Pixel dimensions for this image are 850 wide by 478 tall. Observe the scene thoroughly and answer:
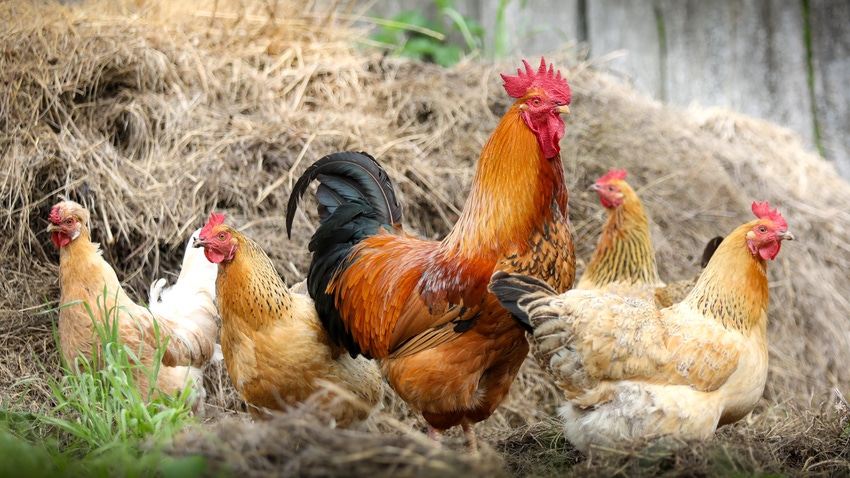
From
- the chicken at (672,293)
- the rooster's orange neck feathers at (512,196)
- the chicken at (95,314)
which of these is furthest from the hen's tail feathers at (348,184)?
the chicken at (672,293)

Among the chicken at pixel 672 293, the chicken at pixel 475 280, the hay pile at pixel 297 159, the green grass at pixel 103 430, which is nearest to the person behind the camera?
the green grass at pixel 103 430

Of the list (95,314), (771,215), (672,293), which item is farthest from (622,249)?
(95,314)

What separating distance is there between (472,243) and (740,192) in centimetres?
343

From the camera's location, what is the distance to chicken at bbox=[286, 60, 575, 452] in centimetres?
341

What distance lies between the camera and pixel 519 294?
3127mm

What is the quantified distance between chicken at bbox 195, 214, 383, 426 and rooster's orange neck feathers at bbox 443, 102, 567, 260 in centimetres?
93

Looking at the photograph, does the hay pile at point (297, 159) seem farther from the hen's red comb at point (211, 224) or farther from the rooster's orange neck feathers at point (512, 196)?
the rooster's orange neck feathers at point (512, 196)

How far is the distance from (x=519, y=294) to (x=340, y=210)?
130 centimetres

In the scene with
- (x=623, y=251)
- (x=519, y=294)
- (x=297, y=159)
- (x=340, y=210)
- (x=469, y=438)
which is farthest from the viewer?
(x=297, y=159)

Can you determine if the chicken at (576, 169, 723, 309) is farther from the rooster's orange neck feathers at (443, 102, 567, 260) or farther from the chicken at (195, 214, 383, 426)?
the chicken at (195, 214, 383, 426)

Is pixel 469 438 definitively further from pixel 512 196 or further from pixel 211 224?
pixel 211 224

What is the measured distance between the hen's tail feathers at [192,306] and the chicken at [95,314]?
0.04m

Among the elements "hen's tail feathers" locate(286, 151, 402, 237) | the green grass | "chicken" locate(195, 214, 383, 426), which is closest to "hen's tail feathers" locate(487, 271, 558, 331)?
"chicken" locate(195, 214, 383, 426)

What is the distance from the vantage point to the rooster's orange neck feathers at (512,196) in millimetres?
3432
